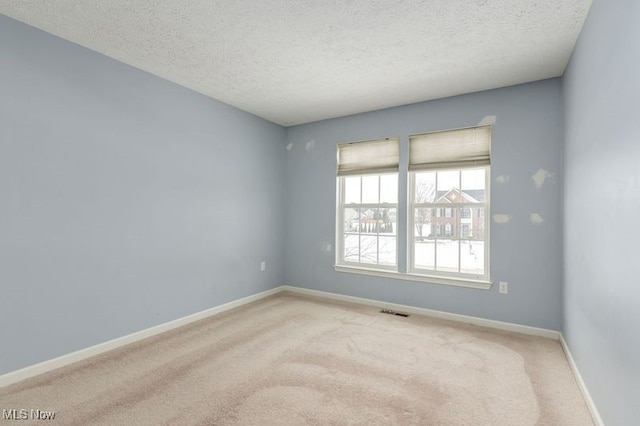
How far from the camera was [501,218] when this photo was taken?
337 centimetres

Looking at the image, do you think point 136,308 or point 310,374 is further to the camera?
point 136,308

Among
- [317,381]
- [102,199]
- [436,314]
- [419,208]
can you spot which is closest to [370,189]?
[419,208]

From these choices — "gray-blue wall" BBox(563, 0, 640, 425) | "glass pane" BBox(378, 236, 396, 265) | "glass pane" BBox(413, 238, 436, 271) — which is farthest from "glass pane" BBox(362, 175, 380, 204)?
"gray-blue wall" BBox(563, 0, 640, 425)

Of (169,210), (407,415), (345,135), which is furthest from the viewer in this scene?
(345,135)

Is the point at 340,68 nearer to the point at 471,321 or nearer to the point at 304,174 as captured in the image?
the point at 304,174

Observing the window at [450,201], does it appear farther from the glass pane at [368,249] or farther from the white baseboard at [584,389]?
the white baseboard at [584,389]

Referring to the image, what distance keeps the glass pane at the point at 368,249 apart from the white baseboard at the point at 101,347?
1.84 m

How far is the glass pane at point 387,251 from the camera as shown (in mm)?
4129

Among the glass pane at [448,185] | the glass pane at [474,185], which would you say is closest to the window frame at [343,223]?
the glass pane at [448,185]

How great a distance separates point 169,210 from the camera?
3.29 m

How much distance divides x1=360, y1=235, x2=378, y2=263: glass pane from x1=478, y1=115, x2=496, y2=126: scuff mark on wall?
1916 millimetres

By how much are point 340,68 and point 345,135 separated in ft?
4.93

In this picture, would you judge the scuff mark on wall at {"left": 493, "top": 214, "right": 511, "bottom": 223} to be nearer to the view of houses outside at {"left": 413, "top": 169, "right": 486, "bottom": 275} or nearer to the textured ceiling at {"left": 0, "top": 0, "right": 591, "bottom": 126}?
the view of houses outside at {"left": 413, "top": 169, "right": 486, "bottom": 275}

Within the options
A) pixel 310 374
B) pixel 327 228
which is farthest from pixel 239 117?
pixel 310 374
